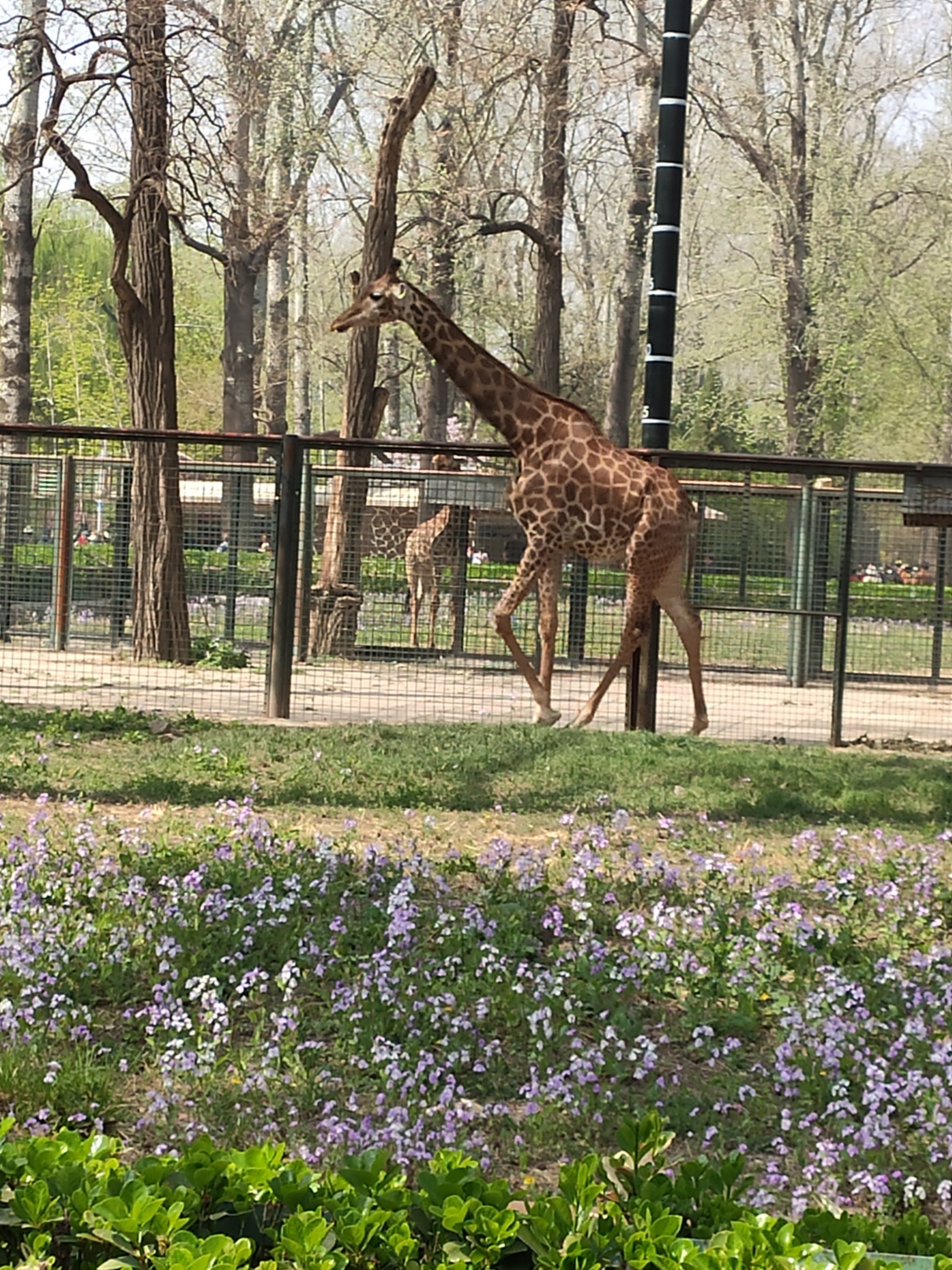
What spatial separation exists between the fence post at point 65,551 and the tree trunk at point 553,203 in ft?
33.3

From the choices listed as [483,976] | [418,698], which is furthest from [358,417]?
[483,976]

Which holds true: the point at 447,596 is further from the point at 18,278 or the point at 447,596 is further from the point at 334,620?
the point at 18,278

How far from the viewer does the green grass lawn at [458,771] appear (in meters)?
7.71

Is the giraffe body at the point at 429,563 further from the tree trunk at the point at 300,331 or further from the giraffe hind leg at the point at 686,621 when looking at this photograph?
the tree trunk at the point at 300,331

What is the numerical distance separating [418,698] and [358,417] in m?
6.63

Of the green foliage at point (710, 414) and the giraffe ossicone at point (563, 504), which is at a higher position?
the green foliage at point (710, 414)

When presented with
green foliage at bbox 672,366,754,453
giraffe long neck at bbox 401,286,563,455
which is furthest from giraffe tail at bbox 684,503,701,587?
green foliage at bbox 672,366,754,453

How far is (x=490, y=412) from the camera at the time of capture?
10945mm

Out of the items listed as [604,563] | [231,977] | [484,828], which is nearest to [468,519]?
[604,563]

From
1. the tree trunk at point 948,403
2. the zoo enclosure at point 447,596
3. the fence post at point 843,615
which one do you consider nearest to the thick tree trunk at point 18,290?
the zoo enclosure at point 447,596

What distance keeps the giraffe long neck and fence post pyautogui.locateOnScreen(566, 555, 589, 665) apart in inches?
54.2

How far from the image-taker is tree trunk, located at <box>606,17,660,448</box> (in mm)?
29312

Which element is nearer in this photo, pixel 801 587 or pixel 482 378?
pixel 482 378

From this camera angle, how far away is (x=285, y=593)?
36.2 feet
